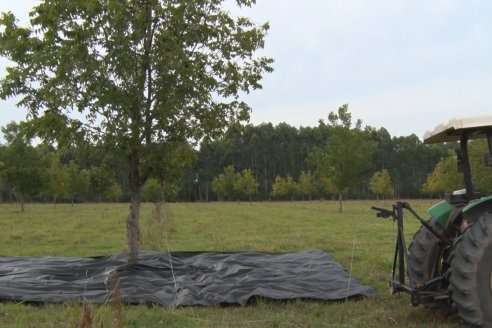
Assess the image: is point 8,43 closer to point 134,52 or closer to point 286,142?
point 134,52

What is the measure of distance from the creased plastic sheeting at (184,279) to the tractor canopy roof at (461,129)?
7.62ft

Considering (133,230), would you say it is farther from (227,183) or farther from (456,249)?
(227,183)

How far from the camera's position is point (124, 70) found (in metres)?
9.55

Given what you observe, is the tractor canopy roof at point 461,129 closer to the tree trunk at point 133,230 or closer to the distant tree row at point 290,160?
the tree trunk at point 133,230

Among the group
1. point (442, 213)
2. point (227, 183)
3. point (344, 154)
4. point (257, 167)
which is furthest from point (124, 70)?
point (257, 167)

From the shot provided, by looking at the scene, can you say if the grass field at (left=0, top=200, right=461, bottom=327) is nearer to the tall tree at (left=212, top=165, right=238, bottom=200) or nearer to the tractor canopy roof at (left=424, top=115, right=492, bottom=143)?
the tractor canopy roof at (left=424, top=115, right=492, bottom=143)

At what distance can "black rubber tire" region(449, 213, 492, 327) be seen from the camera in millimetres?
5375

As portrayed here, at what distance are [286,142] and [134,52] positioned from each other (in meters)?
86.8

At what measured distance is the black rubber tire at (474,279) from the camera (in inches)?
212

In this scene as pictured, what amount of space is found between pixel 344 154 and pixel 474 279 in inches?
1099

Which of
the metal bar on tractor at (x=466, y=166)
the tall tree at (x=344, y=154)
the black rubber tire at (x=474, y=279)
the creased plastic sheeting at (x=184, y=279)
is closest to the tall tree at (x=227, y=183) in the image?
the tall tree at (x=344, y=154)

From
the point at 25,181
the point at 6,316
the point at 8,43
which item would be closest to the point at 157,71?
the point at 8,43

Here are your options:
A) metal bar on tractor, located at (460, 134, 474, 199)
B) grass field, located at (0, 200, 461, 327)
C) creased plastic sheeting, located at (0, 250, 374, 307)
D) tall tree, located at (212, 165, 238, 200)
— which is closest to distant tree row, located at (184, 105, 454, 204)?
tall tree, located at (212, 165, 238, 200)

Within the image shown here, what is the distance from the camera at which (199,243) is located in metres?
15.7
